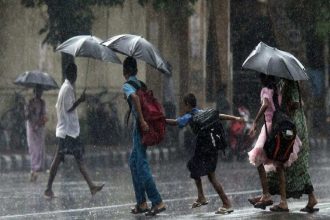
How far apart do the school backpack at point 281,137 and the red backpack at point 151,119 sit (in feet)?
3.51

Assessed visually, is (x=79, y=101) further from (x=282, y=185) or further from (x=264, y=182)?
(x=282, y=185)

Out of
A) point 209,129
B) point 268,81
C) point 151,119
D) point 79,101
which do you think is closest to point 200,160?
point 209,129

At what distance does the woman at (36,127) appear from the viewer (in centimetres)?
2022

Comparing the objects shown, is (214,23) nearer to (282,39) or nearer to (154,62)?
(282,39)

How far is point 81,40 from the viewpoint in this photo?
1552cm

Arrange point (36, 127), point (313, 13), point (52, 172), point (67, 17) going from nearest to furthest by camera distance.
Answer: point (52, 172) < point (36, 127) < point (67, 17) < point (313, 13)

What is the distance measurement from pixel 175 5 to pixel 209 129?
16496 mm

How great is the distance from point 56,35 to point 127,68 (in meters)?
14.4

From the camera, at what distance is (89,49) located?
49.8 ft

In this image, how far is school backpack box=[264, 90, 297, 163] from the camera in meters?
12.7

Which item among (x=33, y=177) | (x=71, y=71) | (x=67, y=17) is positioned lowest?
(x=33, y=177)

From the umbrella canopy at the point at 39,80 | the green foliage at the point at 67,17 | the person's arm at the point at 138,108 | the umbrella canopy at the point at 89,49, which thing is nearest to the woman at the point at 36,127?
the umbrella canopy at the point at 39,80

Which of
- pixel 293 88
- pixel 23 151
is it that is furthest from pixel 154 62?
pixel 23 151

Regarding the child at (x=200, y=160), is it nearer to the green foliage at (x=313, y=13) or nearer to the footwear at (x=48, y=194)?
the footwear at (x=48, y=194)
